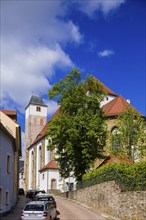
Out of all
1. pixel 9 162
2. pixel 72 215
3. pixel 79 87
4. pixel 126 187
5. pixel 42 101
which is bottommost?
pixel 72 215

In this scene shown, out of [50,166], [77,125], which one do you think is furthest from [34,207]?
[50,166]

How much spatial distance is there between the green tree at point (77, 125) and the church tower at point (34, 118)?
47.3m

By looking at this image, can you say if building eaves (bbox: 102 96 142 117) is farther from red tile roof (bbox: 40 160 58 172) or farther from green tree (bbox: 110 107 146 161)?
red tile roof (bbox: 40 160 58 172)

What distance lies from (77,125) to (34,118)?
2111 inches

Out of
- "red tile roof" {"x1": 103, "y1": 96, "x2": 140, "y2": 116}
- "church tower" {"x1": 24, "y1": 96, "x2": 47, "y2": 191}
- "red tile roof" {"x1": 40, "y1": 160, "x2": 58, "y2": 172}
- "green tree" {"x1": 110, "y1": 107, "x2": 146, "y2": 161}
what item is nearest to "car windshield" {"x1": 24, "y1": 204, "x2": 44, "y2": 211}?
"green tree" {"x1": 110, "y1": 107, "x2": 146, "y2": 161}

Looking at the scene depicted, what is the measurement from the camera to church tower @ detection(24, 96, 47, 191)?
9412cm

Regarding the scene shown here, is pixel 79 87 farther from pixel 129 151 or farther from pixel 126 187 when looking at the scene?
pixel 126 187

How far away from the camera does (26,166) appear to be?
8938 cm

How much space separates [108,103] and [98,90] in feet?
63.8

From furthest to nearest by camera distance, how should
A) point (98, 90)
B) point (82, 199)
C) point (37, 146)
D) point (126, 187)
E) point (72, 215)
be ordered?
1. point (37, 146)
2. point (98, 90)
3. point (82, 199)
4. point (72, 215)
5. point (126, 187)

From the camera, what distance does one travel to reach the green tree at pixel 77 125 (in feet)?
143

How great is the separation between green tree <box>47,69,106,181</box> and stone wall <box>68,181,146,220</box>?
7285 millimetres

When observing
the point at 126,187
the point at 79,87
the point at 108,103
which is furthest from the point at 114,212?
the point at 108,103

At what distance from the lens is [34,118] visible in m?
96.4
